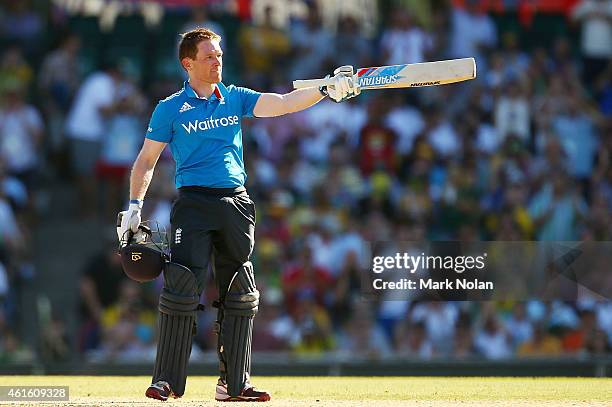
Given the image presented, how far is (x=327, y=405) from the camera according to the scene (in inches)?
300

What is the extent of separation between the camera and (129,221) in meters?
7.61

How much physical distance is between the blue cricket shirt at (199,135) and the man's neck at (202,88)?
0.09 feet

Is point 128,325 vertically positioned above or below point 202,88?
below

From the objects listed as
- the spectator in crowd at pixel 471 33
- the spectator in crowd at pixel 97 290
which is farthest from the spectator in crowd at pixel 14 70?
the spectator in crowd at pixel 471 33

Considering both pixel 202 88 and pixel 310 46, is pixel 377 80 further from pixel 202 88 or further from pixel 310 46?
pixel 310 46

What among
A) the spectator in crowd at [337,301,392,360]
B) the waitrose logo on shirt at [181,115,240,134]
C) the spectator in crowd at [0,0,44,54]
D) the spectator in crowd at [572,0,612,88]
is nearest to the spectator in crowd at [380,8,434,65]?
the spectator in crowd at [572,0,612,88]

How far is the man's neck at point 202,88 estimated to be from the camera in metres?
7.75

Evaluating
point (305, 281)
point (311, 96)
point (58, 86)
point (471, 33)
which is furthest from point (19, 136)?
point (311, 96)

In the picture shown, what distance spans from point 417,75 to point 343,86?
48 cm

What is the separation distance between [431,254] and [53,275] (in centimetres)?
727

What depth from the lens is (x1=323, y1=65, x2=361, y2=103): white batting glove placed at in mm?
7707

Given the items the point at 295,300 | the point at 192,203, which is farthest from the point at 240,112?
the point at 295,300

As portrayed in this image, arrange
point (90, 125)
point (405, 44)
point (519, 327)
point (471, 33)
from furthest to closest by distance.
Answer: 1. point (471, 33)
2. point (405, 44)
3. point (90, 125)
4. point (519, 327)

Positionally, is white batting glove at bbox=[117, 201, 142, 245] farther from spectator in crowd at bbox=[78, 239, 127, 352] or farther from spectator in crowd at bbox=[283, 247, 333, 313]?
spectator in crowd at bbox=[78, 239, 127, 352]
